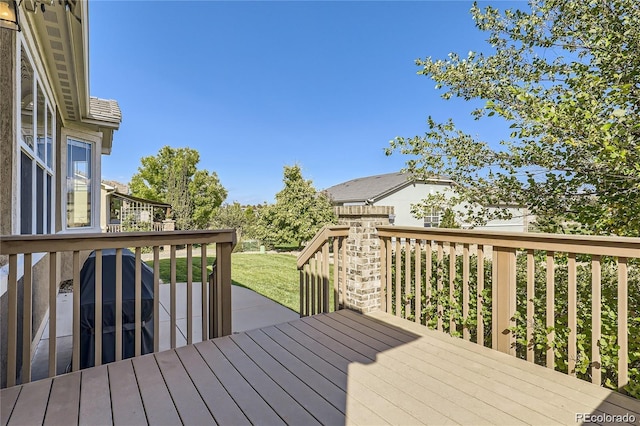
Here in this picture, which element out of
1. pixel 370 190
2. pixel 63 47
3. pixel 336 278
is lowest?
pixel 336 278

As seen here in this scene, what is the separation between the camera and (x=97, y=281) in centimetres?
234

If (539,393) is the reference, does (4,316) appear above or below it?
above

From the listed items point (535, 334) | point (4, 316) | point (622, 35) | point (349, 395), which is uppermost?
point (622, 35)

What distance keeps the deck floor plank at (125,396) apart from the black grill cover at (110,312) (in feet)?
0.92

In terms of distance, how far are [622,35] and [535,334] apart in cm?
306

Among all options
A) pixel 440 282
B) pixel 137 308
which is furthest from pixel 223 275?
pixel 440 282

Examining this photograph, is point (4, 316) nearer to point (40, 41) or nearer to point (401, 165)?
point (40, 41)

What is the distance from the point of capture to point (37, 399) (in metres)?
1.92

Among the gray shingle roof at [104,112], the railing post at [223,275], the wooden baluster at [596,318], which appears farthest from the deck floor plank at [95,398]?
the gray shingle roof at [104,112]

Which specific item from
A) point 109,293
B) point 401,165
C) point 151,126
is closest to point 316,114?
point 151,126

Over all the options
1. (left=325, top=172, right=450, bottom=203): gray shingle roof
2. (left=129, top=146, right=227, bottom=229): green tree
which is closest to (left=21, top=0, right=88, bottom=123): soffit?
(left=325, top=172, right=450, bottom=203): gray shingle roof

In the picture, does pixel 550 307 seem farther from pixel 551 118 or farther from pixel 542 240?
pixel 551 118

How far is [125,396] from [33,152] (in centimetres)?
286

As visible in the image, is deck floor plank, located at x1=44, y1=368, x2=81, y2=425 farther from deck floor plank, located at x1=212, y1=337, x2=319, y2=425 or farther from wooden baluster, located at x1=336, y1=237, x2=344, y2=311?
wooden baluster, located at x1=336, y1=237, x2=344, y2=311
